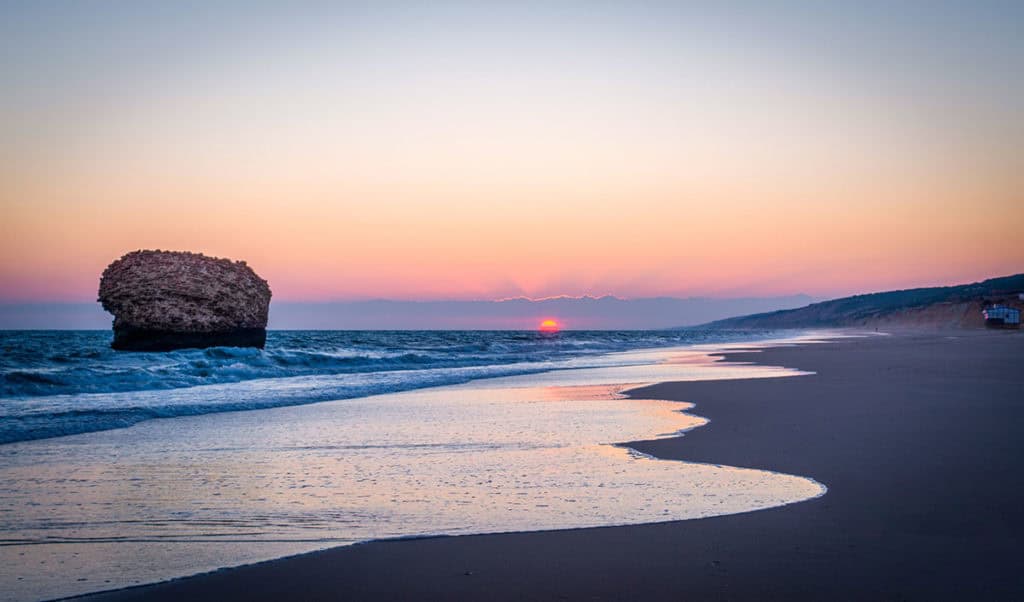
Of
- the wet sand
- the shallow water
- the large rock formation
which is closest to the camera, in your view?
the wet sand

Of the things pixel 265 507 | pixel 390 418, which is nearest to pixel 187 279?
pixel 390 418

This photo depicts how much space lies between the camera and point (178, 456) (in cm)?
843

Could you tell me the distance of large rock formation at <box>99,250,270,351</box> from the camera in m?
38.0

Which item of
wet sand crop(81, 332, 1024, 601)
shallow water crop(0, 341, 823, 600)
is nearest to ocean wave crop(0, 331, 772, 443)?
shallow water crop(0, 341, 823, 600)

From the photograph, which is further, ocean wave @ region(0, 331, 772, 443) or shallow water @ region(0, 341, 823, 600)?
ocean wave @ region(0, 331, 772, 443)

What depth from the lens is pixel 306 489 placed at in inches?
260

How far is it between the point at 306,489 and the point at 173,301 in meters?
35.7

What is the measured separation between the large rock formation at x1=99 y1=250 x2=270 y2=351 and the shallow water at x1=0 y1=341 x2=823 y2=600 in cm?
2968

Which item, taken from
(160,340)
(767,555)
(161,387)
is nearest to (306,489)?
(767,555)

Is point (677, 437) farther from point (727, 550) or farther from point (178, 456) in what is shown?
point (178, 456)

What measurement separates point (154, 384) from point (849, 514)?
1750cm

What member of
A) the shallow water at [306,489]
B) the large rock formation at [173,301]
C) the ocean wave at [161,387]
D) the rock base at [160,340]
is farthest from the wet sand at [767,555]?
the large rock formation at [173,301]

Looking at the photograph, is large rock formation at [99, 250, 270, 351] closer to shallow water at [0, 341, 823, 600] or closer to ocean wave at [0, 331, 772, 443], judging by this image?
ocean wave at [0, 331, 772, 443]

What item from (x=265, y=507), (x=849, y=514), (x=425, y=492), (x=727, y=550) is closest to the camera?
(x=727, y=550)
